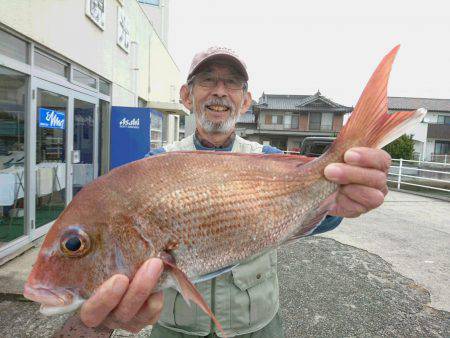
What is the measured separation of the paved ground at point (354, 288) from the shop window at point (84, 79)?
3.74 metres

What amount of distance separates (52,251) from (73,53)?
6.28 m

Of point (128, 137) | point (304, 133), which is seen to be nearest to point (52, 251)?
point (128, 137)

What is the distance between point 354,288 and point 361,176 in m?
3.44

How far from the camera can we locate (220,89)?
230 cm

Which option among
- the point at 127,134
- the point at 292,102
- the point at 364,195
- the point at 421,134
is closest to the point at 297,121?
the point at 292,102

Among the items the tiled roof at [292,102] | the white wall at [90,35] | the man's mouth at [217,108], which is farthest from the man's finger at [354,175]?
the tiled roof at [292,102]

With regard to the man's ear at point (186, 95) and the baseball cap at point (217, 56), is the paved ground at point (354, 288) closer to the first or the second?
the man's ear at point (186, 95)

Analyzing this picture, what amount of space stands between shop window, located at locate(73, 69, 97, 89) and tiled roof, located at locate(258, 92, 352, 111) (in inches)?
1430

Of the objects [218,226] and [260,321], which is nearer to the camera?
[218,226]

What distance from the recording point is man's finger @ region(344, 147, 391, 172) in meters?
1.49

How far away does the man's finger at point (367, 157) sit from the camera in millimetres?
1486

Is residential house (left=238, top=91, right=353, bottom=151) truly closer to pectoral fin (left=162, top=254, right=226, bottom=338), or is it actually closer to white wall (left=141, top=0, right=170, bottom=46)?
white wall (left=141, top=0, right=170, bottom=46)

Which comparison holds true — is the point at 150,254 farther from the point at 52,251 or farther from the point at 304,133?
the point at 304,133

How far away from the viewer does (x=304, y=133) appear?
41.7 m
